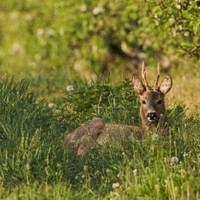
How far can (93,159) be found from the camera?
30.0ft

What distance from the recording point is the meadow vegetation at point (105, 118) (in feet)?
25.9

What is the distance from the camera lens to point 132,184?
7.80m

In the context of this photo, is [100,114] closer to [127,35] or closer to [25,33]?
[127,35]

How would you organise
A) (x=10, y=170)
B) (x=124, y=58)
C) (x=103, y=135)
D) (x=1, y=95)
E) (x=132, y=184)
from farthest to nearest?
(x=124, y=58) < (x=1, y=95) < (x=103, y=135) < (x=10, y=170) < (x=132, y=184)

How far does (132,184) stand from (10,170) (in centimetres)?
128

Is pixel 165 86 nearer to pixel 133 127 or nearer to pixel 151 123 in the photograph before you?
pixel 151 123

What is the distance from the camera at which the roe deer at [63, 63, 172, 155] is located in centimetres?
974

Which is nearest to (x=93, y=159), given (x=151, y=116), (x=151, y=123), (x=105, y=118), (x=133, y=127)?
(x=133, y=127)

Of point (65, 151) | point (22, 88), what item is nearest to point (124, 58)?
point (22, 88)

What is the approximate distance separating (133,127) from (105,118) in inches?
33.5

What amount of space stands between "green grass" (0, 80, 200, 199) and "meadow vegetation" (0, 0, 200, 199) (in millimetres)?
11

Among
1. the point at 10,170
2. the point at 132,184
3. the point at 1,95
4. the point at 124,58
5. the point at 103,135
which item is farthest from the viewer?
the point at 124,58

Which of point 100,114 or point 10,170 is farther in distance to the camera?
point 100,114

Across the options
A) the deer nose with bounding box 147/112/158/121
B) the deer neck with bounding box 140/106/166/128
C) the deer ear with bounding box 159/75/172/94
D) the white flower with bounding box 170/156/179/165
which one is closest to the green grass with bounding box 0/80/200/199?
the white flower with bounding box 170/156/179/165
